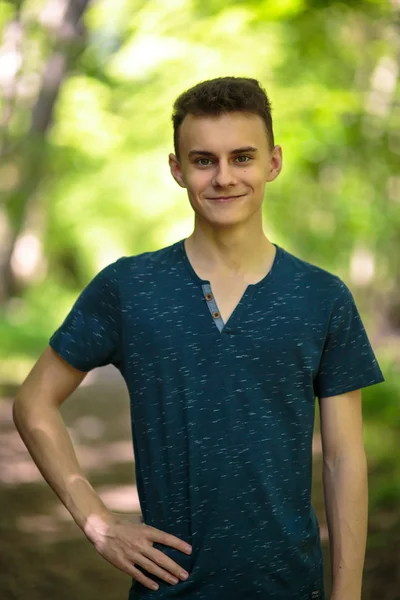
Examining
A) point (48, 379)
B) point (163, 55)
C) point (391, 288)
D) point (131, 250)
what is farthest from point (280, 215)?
point (48, 379)

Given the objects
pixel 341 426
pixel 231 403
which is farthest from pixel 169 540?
pixel 341 426

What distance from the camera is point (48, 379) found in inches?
89.2

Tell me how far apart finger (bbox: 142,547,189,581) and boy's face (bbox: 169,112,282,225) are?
2.45 feet

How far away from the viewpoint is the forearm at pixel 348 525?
2.13 metres

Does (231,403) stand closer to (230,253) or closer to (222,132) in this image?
(230,253)

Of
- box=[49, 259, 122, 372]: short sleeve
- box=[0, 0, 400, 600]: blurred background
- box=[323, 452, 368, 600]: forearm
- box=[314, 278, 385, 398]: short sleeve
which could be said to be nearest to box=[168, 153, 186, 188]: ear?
box=[49, 259, 122, 372]: short sleeve

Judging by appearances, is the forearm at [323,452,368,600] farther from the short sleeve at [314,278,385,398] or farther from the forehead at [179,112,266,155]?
the forehead at [179,112,266,155]

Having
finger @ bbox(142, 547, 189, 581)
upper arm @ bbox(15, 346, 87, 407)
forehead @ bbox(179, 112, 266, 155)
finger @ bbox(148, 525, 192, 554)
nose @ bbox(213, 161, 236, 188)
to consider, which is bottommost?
finger @ bbox(142, 547, 189, 581)

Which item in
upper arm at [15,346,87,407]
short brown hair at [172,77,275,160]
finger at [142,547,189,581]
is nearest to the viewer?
finger at [142,547,189,581]

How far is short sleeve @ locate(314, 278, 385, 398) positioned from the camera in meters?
2.15

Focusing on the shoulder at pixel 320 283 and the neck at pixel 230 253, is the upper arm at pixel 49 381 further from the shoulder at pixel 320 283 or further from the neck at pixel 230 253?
the shoulder at pixel 320 283

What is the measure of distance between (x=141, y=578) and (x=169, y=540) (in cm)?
11

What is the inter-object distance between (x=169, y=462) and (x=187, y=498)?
0.09 meters

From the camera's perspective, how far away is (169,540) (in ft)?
6.73
